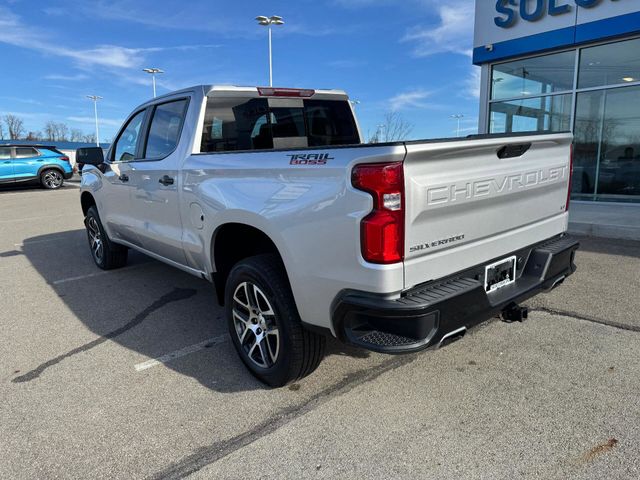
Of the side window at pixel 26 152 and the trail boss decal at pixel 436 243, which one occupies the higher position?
the side window at pixel 26 152

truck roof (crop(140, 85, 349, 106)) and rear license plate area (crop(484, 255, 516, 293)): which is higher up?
truck roof (crop(140, 85, 349, 106))

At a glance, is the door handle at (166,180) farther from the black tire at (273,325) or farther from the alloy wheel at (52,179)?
the alloy wheel at (52,179)

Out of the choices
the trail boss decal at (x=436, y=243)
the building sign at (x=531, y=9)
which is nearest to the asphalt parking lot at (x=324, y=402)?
the trail boss decal at (x=436, y=243)

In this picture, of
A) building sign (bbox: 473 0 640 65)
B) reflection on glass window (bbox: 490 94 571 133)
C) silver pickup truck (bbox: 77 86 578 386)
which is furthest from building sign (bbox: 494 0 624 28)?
silver pickup truck (bbox: 77 86 578 386)

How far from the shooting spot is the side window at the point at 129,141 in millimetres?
4910

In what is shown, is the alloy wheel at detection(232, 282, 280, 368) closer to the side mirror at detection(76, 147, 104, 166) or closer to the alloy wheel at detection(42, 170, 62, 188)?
the side mirror at detection(76, 147, 104, 166)

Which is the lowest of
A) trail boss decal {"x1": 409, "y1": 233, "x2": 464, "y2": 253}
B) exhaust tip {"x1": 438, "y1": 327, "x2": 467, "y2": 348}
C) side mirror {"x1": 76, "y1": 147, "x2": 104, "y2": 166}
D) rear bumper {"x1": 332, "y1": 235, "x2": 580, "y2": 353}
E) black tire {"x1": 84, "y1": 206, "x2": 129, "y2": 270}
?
black tire {"x1": 84, "y1": 206, "x2": 129, "y2": 270}

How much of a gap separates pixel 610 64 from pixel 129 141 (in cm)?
962

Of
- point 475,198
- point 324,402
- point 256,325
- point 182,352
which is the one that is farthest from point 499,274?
point 182,352

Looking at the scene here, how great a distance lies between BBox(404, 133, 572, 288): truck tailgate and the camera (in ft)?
Answer: 7.59

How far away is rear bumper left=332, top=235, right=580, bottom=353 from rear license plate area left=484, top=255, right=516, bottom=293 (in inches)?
1.7

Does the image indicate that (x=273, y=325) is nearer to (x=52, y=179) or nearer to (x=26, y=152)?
(x=26, y=152)

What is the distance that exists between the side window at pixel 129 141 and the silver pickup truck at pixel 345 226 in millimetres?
707

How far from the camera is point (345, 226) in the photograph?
232 centimetres
